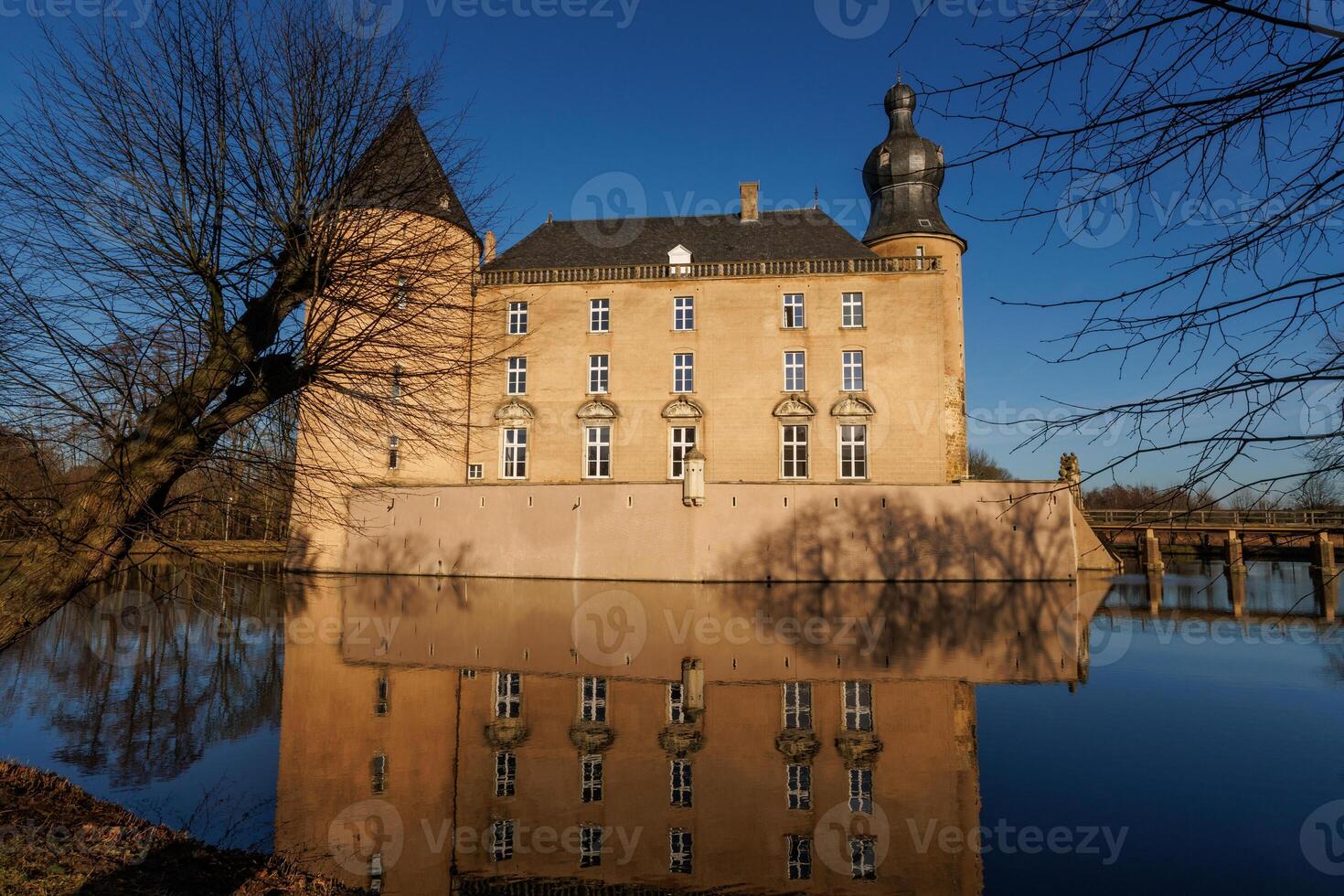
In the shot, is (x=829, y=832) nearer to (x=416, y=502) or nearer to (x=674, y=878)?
(x=674, y=878)

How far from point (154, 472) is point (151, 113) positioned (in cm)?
252

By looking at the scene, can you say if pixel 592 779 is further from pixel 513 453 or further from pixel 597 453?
pixel 513 453

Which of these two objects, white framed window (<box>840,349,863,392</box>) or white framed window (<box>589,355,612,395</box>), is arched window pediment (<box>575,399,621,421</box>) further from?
white framed window (<box>840,349,863,392</box>)

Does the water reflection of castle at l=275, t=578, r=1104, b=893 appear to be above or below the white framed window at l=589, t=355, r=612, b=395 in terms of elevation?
below

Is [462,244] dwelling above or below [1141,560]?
above

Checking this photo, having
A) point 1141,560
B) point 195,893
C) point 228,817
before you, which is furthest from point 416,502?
point 1141,560

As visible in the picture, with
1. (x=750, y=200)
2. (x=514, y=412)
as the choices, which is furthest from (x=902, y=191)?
(x=514, y=412)

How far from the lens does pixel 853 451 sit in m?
24.4

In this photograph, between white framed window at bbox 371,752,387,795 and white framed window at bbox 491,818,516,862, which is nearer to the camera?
white framed window at bbox 491,818,516,862

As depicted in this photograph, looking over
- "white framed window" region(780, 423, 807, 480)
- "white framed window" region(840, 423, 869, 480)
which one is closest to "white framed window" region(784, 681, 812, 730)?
"white framed window" region(780, 423, 807, 480)

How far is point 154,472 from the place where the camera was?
439 centimetres

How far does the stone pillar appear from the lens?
886 inches

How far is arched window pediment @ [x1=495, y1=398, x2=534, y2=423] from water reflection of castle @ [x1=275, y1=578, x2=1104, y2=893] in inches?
457

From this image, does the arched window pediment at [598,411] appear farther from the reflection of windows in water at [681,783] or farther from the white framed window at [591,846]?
the white framed window at [591,846]
